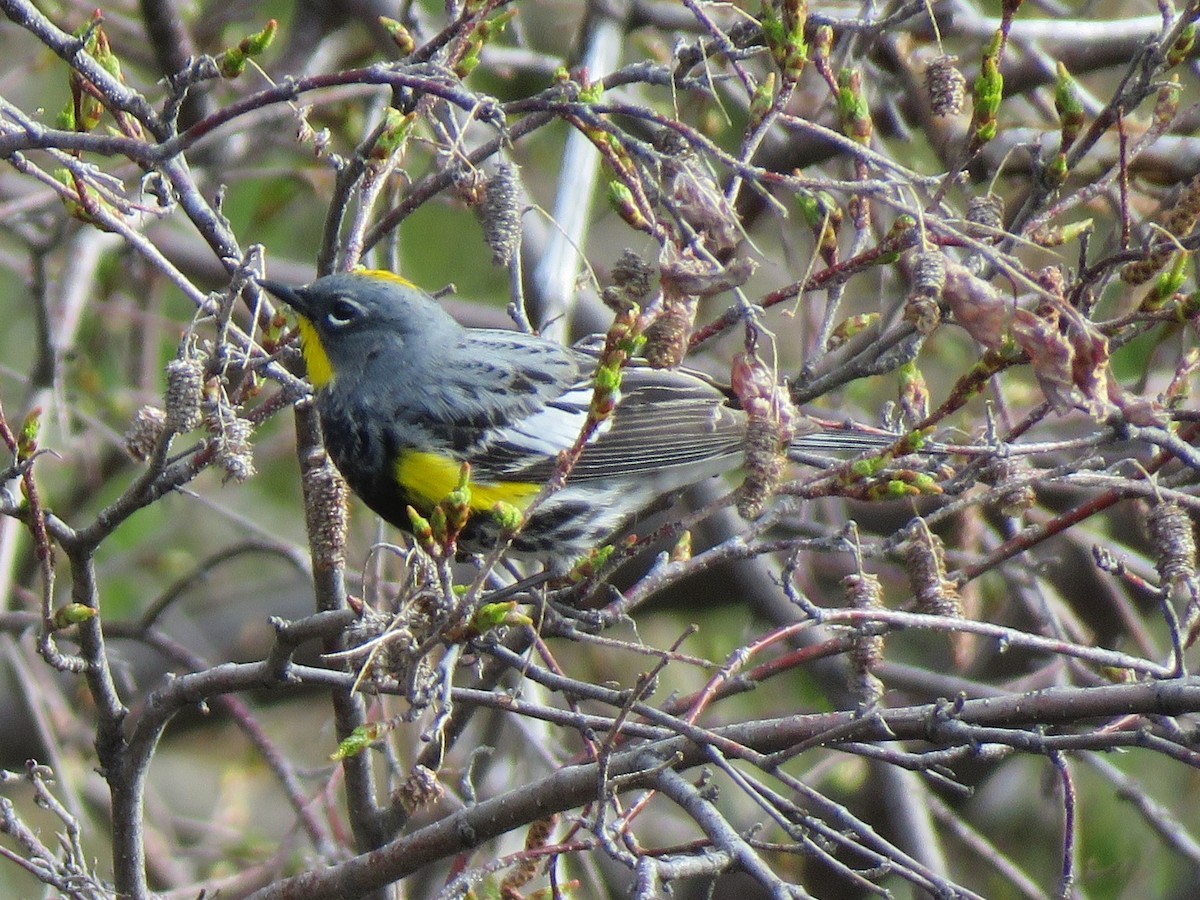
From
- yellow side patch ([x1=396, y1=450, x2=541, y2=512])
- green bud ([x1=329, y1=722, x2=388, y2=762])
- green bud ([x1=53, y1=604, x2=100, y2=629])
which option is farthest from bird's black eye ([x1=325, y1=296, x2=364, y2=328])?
green bud ([x1=329, y1=722, x2=388, y2=762])

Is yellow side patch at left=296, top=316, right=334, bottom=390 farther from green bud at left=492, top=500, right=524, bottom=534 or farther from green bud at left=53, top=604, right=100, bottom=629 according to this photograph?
green bud at left=492, top=500, right=524, bottom=534

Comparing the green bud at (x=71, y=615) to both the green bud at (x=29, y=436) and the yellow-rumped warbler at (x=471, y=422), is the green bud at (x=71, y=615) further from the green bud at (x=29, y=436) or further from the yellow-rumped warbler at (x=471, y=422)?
the yellow-rumped warbler at (x=471, y=422)

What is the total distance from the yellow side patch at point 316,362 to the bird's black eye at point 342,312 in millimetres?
95

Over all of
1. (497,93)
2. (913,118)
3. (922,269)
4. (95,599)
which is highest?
(497,93)

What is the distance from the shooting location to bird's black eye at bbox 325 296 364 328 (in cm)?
383

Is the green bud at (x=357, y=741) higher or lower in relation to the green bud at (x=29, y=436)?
lower

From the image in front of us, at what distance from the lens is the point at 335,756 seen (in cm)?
241

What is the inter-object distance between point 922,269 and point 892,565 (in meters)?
3.74

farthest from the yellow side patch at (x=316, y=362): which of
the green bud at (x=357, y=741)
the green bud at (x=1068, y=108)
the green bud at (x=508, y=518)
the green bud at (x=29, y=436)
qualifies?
the green bud at (x=1068, y=108)

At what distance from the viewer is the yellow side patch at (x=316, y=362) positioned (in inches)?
158

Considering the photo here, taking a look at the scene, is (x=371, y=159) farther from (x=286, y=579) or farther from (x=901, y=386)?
(x=286, y=579)

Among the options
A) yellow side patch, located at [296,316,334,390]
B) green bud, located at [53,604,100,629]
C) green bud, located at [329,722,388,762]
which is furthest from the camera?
yellow side patch, located at [296,316,334,390]

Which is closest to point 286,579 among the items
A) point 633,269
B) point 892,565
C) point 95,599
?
point 892,565

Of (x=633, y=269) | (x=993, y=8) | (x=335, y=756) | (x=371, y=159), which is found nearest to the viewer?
(x=335, y=756)
